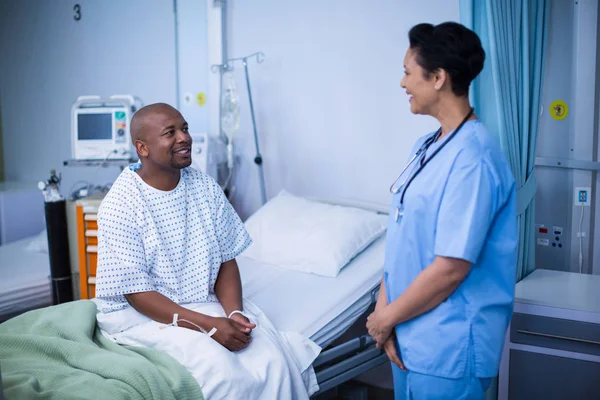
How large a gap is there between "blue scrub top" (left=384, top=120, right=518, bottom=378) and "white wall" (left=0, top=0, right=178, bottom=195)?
2.54 meters

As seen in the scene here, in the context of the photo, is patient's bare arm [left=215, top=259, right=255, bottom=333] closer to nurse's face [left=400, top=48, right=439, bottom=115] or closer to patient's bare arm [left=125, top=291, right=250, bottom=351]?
patient's bare arm [left=125, top=291, right=250, bottom=351]

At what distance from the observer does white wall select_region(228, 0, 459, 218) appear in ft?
9.33

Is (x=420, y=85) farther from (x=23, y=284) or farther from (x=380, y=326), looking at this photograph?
(x=23, y=284)

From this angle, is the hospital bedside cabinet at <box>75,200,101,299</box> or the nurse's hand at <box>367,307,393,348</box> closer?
the nurse's hand at <box>367,307,393,348</box>

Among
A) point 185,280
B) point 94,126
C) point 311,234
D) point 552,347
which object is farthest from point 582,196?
point 94,126

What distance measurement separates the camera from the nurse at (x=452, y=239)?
4.60ft

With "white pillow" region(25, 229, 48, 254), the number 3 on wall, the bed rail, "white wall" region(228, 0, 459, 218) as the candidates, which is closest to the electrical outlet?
"white wall" region(228, 0, 459, 218)

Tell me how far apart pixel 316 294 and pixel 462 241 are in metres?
0.99

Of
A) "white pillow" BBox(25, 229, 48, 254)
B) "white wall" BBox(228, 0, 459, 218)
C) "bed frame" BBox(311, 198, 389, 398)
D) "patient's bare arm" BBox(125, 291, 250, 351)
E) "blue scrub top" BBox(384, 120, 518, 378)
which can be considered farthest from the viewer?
"white pillow" BBox(25, 229, 48, 254)

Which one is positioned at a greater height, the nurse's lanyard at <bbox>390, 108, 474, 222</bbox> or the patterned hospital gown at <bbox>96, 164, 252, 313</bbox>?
the nurse's lanyard at <bbox>390, 108, 474, 222</bbox>

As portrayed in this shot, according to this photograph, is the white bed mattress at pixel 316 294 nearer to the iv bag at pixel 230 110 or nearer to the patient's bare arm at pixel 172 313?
the patient's bare arm at pixel 172 313

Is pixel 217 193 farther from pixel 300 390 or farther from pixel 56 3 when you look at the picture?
pixel 56 3

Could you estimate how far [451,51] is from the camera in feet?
4.61

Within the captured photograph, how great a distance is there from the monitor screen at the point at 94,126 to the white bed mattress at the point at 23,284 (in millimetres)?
704
